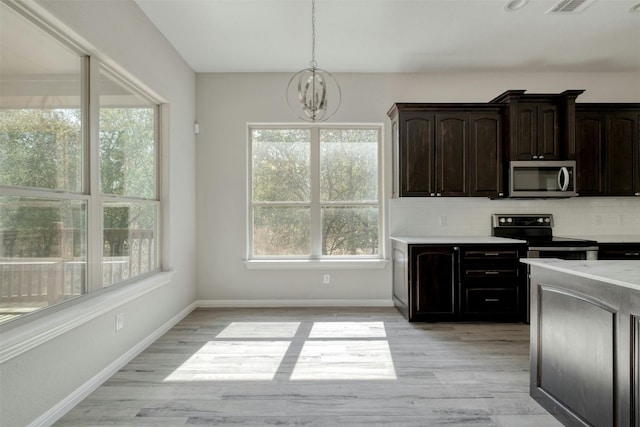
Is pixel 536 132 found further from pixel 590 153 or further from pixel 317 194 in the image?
pixel 317 194

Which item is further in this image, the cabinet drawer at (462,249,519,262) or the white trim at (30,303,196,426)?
the cabinet drawer at (462,249,519,262)

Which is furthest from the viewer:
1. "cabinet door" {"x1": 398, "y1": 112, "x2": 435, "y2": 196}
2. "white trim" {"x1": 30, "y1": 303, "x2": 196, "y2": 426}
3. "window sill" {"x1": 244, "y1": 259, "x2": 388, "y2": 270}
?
"window sill" {"x1": 244, "y1": 259, "x2": 388, "y2": 270}

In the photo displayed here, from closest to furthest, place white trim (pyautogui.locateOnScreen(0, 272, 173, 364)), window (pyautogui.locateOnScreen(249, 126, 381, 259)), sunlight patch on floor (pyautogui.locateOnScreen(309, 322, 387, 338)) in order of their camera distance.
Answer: white trim (pyautogui.locateOnScreen(0, 272, 173, 364)) < sunlight patch on floor (pyautogui.locateOnScreen(309, 322, 387, 338)) < window (pyautogui.locateOnScreen(249, 126, 381, 259))

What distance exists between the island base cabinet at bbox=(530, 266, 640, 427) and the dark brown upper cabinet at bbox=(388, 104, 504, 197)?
1.93m

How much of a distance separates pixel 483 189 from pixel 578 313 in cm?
238

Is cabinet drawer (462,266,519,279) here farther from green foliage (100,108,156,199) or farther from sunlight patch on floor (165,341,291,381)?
green foliage (100,108,156,199)

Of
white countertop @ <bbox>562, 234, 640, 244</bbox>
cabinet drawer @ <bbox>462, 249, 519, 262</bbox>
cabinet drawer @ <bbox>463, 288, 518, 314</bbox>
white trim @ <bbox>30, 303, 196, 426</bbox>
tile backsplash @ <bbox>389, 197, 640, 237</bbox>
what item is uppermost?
tile backsplash @ <bbox>389, 197, 640, 237</bbox>

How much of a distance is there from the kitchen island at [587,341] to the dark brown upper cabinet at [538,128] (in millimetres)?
2237

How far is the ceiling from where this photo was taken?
2.99 metres

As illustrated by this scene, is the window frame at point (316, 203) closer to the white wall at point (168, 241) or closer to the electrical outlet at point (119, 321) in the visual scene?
the white wall at point (168, 241)

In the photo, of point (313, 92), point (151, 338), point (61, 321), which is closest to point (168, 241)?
point (151, 338)

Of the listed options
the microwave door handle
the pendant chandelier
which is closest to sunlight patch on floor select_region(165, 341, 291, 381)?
the pendant chandelier

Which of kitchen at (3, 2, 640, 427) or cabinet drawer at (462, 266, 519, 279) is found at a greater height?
kitchen at (3, 2, 640, 427)

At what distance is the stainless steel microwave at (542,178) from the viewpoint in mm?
3848
